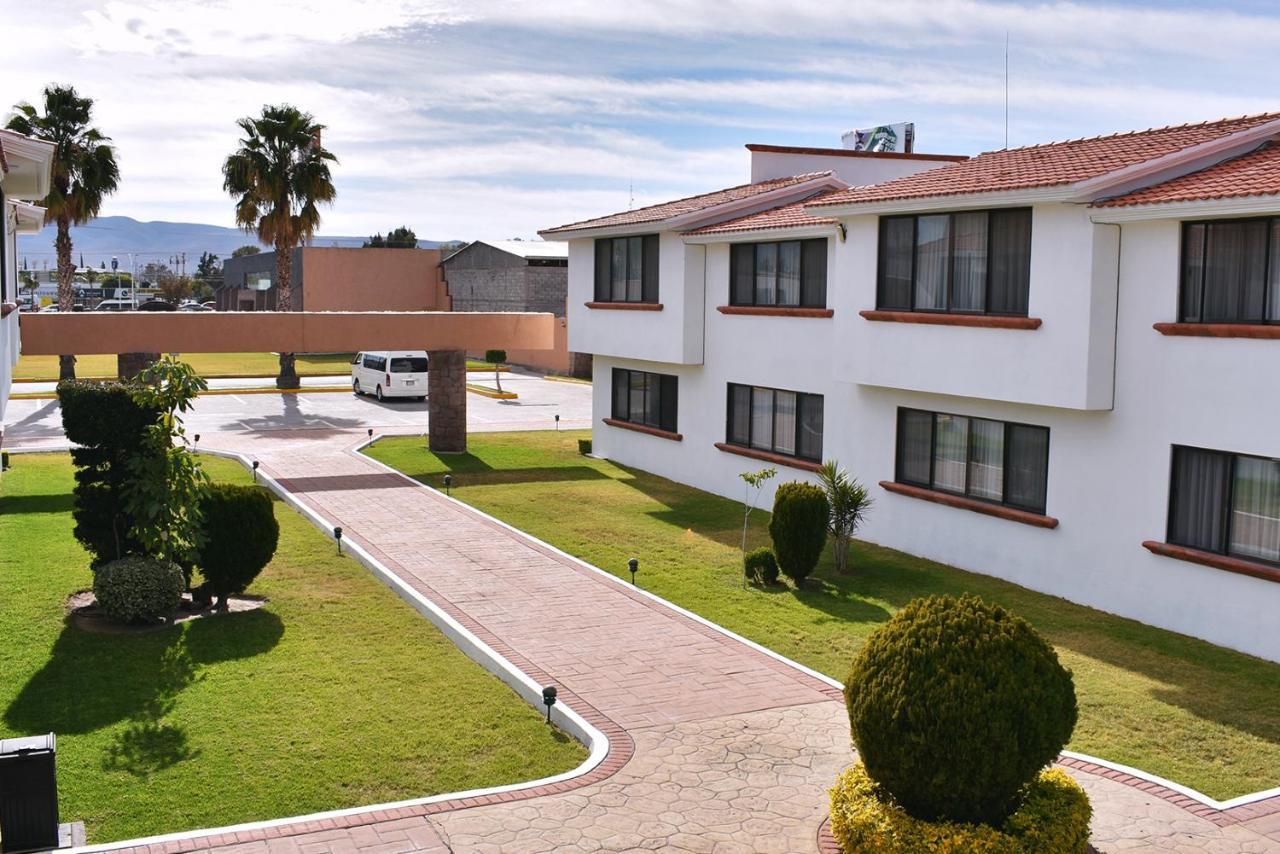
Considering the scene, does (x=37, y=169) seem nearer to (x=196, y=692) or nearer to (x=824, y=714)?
(x=196, y=692)

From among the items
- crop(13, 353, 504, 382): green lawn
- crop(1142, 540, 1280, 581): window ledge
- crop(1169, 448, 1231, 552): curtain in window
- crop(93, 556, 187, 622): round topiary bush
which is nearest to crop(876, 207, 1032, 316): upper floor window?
crop(1169, 448, 1231, 552): curtain in window

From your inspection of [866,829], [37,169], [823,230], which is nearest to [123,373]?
[37,169]

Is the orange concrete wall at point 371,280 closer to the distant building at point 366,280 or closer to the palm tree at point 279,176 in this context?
the distant building at point 366,280

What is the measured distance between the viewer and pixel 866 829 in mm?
9289

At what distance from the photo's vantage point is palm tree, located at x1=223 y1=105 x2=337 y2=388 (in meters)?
45.7

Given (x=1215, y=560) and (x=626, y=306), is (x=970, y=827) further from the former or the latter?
(x=626, y=306)

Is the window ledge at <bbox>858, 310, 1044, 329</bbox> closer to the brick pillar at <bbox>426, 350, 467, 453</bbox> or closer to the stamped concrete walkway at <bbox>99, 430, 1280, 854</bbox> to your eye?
the stamped concrete walkway at <bbox>99, 430, 1280, 854</bbox>

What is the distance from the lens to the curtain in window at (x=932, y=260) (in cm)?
1944

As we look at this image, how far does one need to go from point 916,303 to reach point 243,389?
35.9 meters

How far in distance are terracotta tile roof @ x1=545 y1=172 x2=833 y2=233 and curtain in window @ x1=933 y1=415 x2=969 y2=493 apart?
8723mm

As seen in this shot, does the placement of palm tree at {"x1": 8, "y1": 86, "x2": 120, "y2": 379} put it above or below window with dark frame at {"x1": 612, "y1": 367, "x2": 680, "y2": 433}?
above

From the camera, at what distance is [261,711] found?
42.8 ft

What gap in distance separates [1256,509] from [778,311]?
1117cm

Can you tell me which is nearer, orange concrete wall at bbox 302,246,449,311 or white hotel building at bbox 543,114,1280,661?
white hotel building at bbox 543,114,1280,661
